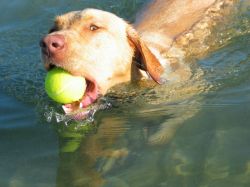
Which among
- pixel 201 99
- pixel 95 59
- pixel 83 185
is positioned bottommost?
pixel 83 185

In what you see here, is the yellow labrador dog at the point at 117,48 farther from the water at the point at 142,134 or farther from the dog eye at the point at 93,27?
the water at the point at 142,134

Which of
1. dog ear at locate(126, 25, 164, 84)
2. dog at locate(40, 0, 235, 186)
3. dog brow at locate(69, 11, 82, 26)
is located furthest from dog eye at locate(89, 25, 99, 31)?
dog ear at locate(126, 25, 164, 84)

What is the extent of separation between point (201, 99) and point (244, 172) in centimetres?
156

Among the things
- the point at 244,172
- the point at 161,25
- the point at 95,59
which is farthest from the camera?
the point at 161,25

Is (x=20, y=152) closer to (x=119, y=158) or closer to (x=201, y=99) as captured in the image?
(x=119, y=158)

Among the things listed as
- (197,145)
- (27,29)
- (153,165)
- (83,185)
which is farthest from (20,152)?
(27,29)

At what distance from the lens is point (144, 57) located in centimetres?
541

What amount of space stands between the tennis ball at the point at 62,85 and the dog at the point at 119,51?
65 millimetres

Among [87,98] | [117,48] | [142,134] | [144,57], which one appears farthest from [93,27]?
[142,134]

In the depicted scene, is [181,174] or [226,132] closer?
[181,174]

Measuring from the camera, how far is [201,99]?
5430 millimetres

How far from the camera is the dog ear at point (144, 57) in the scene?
543 cm

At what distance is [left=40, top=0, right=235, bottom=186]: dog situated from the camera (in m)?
4.65

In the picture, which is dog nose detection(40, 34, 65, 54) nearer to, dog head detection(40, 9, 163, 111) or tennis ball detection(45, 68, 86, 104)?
dog head detection(40, 9, 163, 111)
